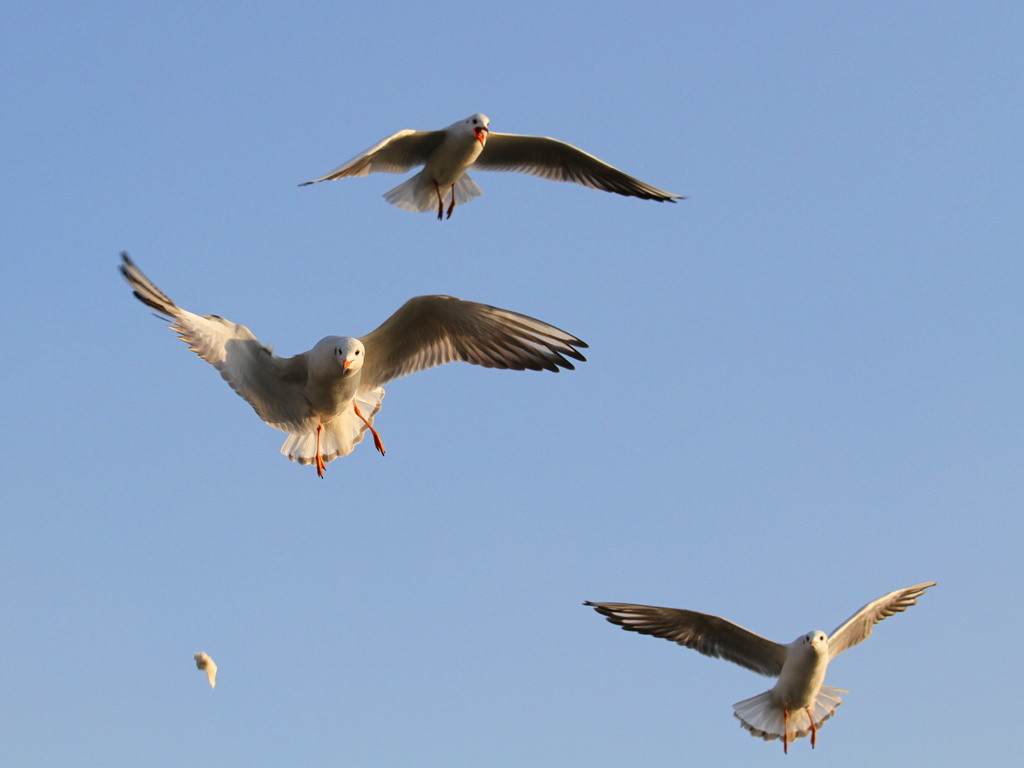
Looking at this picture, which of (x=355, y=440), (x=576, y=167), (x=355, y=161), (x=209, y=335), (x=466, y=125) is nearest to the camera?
(x=209, y=335)

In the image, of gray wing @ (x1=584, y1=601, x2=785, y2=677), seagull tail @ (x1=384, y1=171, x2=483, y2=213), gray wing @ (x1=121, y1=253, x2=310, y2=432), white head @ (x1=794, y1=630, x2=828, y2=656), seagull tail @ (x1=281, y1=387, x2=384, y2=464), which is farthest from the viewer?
seagull tail @ (x1=384, y1=171, x2=483, y2=213)

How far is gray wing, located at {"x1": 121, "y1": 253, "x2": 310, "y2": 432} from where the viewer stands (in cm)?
630

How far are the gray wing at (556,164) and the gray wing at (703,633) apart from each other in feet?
13.7

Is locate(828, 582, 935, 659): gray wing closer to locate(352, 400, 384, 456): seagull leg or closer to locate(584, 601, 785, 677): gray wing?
locate(584, 601, 785, 677): gray wing

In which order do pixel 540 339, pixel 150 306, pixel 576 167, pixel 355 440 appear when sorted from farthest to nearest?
pixel 576 167, pixel 355 440, pixel 540 339, pixel 150 306

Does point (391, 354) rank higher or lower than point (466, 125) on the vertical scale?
lower

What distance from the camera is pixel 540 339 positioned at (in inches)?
285

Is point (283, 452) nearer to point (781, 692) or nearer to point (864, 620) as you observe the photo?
point (781, 692)

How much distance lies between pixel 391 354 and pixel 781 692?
490cm

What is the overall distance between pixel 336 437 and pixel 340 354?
1031 millimetres

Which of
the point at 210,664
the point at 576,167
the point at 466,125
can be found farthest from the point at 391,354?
the point at 576,167

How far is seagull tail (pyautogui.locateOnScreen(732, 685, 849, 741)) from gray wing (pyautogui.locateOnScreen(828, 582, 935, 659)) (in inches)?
21.4

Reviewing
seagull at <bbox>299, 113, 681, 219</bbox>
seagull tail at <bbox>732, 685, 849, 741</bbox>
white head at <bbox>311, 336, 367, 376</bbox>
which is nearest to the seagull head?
seagull at <bbox>299, 113, 681, 219</bbox>

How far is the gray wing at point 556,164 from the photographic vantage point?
35.9 ft
